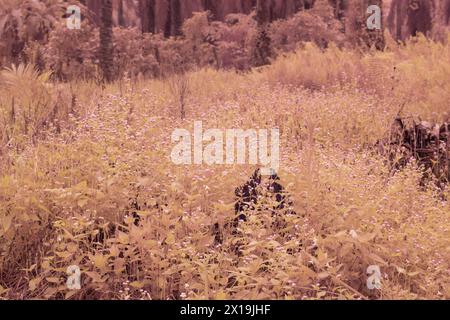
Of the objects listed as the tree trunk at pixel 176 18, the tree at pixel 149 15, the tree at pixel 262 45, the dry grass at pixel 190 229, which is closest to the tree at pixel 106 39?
the tree at pixel 262 45

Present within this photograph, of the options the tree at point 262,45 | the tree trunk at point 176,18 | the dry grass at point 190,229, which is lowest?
the dry grass at point 190,229

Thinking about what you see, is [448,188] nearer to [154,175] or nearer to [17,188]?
[154,175]

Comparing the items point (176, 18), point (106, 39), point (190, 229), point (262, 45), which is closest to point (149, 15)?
point (176, 18)

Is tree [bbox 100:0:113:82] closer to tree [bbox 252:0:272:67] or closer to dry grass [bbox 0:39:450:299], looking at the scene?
tree [bbox 252:0:272:67]

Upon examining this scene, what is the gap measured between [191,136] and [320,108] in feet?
7.53

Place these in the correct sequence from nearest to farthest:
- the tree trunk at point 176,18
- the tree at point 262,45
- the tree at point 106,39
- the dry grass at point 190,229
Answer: the dry grass at point 190,229, the tree at point 106,39, the tree at point 262,45, the tree trunk at point 176,18

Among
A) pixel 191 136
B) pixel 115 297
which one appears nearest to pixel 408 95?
pixel 191 136

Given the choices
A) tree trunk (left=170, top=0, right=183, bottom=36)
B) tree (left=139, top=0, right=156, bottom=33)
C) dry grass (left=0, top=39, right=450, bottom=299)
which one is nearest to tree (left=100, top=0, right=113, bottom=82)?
dry grass (left=0, top=39, right=450, bottom=299)

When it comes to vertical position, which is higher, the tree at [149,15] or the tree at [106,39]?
the tree at [149,15]

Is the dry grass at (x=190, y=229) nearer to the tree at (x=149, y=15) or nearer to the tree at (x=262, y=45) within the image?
the tree at (x=262, y=45)

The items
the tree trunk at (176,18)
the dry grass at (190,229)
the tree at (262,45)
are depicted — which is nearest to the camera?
the dry grass at (190,229)

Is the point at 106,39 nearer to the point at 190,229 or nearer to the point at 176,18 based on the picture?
the point at 190,229

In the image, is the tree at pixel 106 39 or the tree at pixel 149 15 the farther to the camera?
the tree at pixel 149 15

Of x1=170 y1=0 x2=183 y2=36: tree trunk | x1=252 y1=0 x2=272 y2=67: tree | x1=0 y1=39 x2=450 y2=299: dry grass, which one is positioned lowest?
x1=0 y1=39 x2=450 y2=299: dry grass
